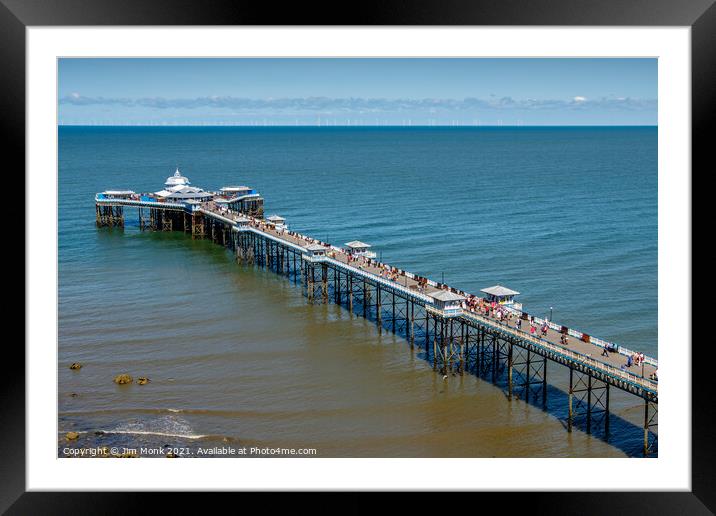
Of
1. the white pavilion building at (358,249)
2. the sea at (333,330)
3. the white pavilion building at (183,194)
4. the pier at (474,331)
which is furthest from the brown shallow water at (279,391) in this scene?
the white pavilion building at (183,194)

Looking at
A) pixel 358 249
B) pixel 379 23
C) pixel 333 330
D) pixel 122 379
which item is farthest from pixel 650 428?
pixel 358 249

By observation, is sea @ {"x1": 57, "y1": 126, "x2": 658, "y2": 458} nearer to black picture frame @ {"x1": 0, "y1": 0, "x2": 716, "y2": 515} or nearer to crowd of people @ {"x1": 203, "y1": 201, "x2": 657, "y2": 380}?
crowd of people @ {"x1": 203, "y1": 201, "x2": 657, "y2": 380}

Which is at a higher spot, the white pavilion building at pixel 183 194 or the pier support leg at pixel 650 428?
the white pavilion building at pixel 183 194

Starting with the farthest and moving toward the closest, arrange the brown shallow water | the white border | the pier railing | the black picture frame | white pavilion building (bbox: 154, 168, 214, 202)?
1. white pavilion building (bbox: 154, 168, 214, 202)
2. the brown shallow water
3. the pier railing
4. the white border
5. the black picture frame

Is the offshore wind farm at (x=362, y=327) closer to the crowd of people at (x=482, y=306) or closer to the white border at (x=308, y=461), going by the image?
the crowd of people at (x=482, y=306)

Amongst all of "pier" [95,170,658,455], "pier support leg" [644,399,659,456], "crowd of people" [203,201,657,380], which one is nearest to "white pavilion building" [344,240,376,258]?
"pier" [95,170,658,455]

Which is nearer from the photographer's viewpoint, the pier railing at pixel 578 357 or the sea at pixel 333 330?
the pier railing at pixel 578 357

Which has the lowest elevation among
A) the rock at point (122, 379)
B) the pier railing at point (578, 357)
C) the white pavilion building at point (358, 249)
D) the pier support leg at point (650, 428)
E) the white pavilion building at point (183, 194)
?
the pier support leg at point (650, 428)

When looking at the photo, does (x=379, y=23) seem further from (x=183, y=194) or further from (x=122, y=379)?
(x=183, y=194)
